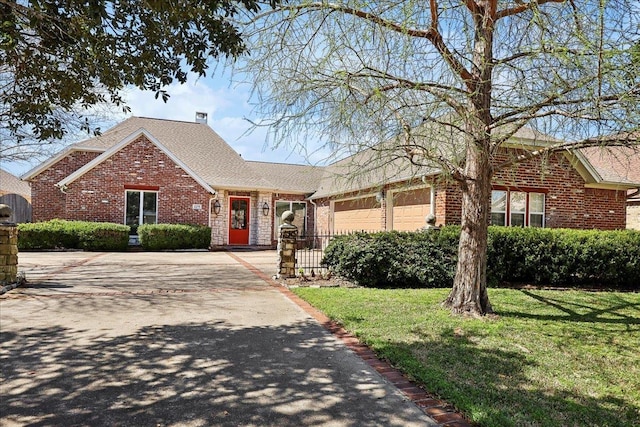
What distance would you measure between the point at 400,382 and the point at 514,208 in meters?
10.2

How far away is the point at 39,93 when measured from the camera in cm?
609

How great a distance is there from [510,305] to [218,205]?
14.5 meters

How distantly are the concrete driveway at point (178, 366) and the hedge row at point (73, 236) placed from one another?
8.75 m

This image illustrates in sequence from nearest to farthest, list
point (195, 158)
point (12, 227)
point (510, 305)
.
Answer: point (510, 305), point (12, 227), point (195, 158)

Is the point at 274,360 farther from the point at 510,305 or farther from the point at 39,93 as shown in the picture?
the point at 39,93

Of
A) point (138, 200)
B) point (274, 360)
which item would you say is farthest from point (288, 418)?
point (138, 200)

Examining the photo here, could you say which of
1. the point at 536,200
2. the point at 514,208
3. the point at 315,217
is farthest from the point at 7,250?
the point at 315,217

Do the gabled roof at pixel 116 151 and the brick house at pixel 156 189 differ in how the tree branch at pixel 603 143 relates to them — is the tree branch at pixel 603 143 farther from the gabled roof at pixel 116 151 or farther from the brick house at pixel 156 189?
the gabled roof at pixel 116 151

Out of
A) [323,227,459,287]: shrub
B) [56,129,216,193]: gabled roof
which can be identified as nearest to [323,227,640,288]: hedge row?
[323,227,459,287]: shrub

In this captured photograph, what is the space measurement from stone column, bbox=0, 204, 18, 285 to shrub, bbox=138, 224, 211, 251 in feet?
28.4

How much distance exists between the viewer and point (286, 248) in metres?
9.02

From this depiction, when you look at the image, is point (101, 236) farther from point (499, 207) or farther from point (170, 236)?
point (499, 207)

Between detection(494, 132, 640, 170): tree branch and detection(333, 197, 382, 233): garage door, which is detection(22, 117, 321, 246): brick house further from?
detection(494, 132, 640, 170): tree branch

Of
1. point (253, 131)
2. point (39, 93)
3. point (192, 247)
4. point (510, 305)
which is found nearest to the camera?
point (253, 131)
